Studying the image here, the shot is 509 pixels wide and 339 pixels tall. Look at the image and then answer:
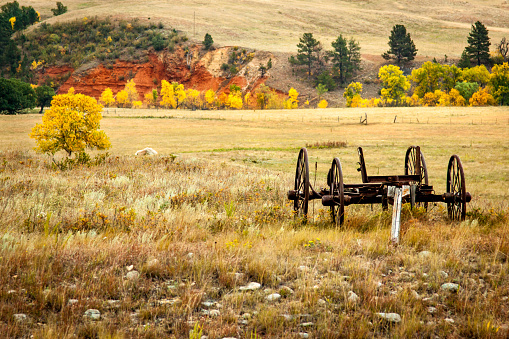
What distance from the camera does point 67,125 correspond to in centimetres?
2147

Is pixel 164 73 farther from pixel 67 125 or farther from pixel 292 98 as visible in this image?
pixel 67 125

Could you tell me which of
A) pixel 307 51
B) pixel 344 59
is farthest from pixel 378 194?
pixel 307 51

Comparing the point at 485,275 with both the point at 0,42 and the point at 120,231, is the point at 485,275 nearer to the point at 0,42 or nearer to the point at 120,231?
the point at 120,231

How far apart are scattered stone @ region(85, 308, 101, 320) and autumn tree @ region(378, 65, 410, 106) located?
109m

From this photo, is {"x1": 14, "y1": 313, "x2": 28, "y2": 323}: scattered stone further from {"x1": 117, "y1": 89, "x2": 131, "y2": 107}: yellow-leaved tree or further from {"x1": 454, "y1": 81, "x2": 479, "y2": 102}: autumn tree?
{"x1": 117, "y1": 89, "x2": 131, "y2": 107}: yellow-leaved tree

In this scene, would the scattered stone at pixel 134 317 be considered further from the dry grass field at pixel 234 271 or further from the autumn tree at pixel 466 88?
the autumn tree at pixel 466 88

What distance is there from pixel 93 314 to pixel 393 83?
109649 millimetres

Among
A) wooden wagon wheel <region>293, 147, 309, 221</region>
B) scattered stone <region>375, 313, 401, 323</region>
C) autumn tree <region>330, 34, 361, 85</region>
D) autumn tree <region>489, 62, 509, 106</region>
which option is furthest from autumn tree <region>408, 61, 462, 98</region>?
scattered stone <region>375, 313, 401, 323</region>

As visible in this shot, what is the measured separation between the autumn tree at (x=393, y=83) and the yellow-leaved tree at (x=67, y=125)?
94927 mm

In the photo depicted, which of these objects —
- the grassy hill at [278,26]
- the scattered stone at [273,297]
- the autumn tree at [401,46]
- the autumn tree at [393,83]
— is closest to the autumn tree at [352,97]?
the autumn tree at [393,83]

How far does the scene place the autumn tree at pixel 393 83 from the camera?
104m

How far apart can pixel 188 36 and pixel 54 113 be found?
12600 centimetres

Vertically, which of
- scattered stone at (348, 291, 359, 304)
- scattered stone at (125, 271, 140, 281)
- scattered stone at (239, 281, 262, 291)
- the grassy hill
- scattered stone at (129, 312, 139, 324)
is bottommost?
scattered stone at (129, 312, 139, 324)

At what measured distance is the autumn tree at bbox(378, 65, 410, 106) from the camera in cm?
10438
